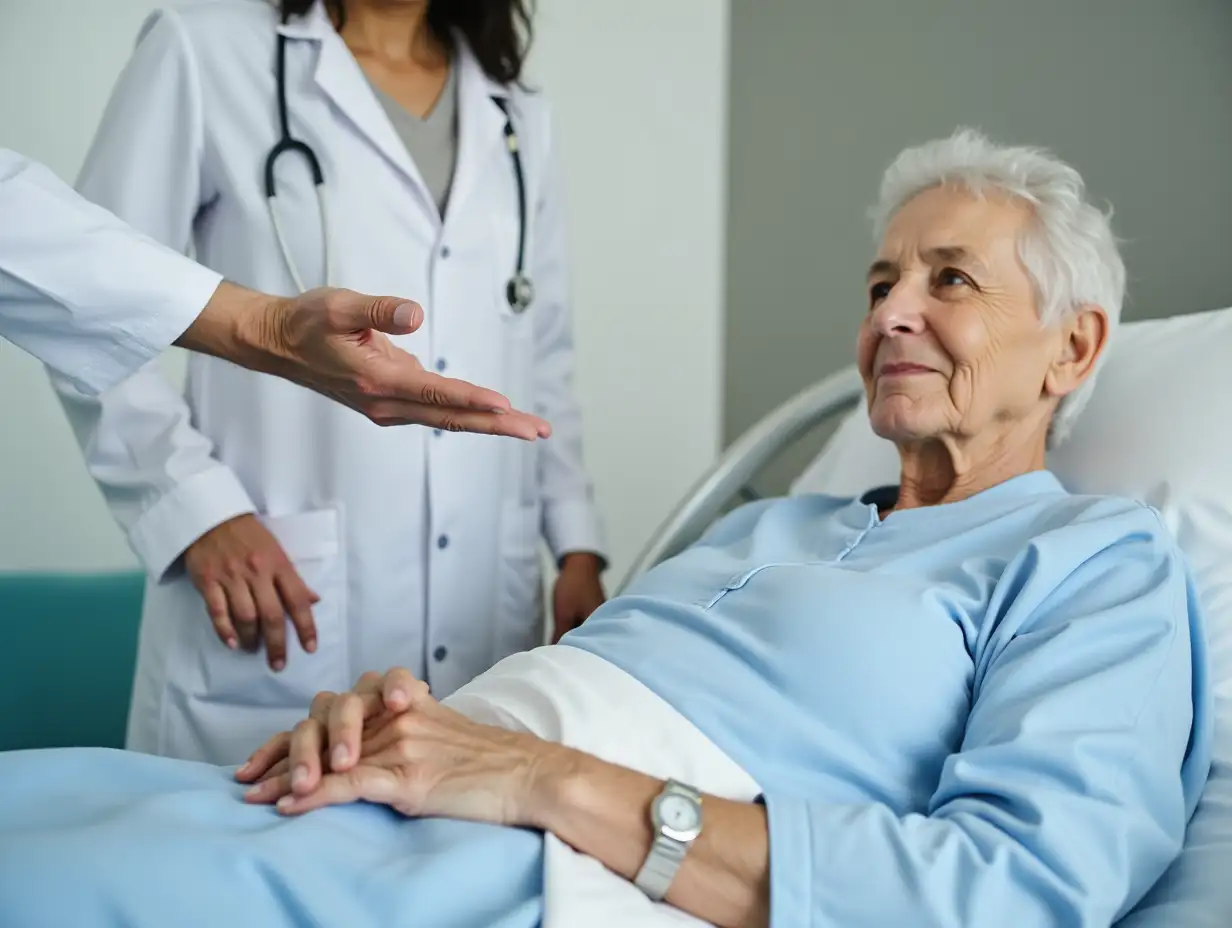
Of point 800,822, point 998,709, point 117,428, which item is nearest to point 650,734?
point 800,822

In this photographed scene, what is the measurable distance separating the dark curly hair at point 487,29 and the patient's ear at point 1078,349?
81 centimetres

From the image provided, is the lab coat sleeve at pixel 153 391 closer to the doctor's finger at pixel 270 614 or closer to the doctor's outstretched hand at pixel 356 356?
the doctor's finger at pixel 270 614

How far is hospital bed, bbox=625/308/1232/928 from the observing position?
1032 millimetres

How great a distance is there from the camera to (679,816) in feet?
2.95

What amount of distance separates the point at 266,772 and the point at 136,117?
800mm

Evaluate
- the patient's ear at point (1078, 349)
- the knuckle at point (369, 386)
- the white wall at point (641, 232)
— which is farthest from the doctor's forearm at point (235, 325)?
the white wall at point (641, 232)

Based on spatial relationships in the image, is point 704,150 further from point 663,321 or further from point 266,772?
point 266,772

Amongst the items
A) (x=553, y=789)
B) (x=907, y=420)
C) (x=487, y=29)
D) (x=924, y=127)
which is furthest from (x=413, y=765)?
(x=924, y=127)

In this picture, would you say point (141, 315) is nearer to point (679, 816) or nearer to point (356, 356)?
→ point (356, 356)

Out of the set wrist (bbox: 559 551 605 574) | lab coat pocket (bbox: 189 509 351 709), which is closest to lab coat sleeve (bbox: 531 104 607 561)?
wrist (bbox: 559 551 605 574)

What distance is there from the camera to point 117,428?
1444 millimetres

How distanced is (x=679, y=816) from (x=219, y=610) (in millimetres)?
708

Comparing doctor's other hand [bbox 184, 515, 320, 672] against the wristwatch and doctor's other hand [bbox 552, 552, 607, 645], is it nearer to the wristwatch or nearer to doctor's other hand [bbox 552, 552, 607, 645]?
doctor's other hand [bbox 552, 552, 607, 645]

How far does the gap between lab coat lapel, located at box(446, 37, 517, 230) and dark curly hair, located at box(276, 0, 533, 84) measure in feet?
0.05
